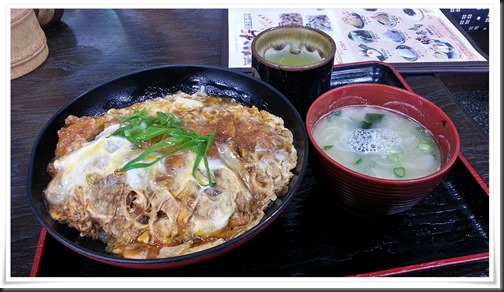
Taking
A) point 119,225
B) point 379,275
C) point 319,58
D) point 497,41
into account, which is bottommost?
point 379,275

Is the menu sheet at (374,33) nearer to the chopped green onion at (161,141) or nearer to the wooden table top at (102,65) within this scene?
the wooden table top at (102,65)

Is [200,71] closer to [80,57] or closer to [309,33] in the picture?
[309,33]

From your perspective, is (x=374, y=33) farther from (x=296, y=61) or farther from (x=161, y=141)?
(x=161, y=141)

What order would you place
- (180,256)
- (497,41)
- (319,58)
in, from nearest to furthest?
(180,256) < (497,41) < (319,58)

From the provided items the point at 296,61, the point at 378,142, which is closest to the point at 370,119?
the point at 378,142
